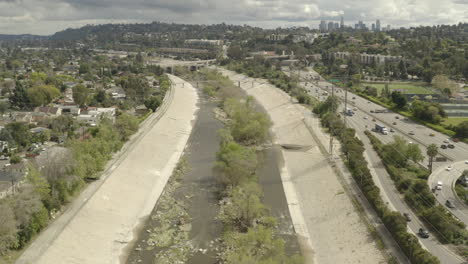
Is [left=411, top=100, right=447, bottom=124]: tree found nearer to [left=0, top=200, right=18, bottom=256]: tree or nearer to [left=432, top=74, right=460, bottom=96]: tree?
[left=432, top=74, right=460, bottom=96]: tree

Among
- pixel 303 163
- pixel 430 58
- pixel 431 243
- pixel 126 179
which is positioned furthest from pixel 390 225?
pixel 430 58

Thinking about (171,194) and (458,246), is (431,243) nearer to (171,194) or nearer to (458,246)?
(458,246)

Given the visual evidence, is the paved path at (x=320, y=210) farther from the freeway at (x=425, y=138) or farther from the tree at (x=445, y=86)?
the tree at (x=445, y=86)

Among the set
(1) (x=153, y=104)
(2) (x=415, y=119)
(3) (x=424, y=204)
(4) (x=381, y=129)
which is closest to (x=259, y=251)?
(3) (x=424, y=204)

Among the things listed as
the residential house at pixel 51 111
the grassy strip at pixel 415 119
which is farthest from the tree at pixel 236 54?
the residential house at pixel 51 111

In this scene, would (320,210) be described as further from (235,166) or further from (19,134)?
(19,134)

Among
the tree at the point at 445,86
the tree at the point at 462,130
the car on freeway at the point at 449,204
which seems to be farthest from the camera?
the tree at the point at 445,86

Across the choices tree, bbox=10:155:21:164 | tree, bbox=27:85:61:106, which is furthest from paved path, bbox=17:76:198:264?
tree, bbox=27:85:61:106
